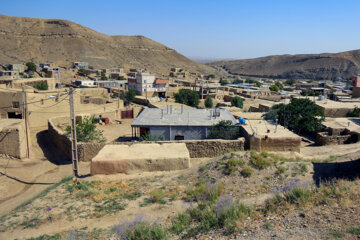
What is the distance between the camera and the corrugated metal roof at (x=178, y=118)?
699 inches

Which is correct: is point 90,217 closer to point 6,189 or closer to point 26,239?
point 26,239

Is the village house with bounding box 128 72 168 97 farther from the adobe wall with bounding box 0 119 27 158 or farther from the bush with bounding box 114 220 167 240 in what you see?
the bush with bounding box 114 220 167 240

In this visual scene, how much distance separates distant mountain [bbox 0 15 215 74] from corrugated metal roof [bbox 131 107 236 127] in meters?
69.5

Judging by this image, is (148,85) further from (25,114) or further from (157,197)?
(157,197)

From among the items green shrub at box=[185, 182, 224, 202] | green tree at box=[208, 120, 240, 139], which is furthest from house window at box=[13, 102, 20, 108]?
green shrub at box=[185, 182, 224, 202]

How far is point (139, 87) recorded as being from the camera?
159 feet

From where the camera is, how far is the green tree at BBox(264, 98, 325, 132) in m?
20.5

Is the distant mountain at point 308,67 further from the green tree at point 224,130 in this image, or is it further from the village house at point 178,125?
the green tree at point 224,130

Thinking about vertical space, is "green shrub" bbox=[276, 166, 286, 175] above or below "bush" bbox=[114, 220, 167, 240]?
above

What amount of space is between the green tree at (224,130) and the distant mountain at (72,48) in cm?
7382

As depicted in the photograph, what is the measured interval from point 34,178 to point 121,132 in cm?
879

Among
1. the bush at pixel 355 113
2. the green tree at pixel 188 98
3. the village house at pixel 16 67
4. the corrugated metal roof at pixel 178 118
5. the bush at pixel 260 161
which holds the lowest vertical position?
the bush at pixel 260 161

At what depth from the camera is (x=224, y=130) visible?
55.6ft

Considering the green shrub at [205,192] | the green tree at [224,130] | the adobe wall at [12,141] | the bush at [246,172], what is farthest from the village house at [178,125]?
the green shrub at [205,192]
